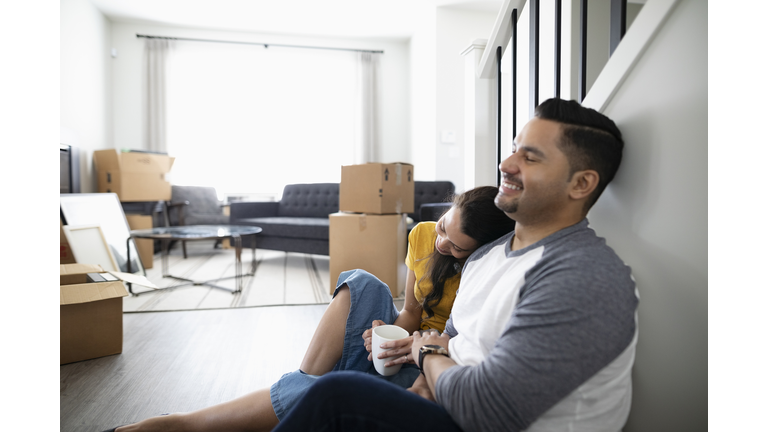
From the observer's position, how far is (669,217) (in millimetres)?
710

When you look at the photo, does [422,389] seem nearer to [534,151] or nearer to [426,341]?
[426,341]

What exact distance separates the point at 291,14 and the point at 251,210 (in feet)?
8.00

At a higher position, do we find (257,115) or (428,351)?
(257,115)

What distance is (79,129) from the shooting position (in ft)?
13.7

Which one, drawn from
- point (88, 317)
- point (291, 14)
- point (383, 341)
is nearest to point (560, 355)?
point (383, 341)

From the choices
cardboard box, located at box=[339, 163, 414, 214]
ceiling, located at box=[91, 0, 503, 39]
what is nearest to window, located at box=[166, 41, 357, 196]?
ceiling, located at box=[91, 0, 503, 39]

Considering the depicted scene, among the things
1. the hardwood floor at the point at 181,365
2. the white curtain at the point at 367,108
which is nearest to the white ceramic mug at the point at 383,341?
the hardwood floor at the point at 181,365

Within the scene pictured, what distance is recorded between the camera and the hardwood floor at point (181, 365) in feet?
4.43

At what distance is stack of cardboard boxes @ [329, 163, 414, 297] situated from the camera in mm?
2637

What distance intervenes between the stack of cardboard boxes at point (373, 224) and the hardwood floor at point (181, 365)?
0.49 metres

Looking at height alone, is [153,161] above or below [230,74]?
below

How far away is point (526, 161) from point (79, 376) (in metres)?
1.80
